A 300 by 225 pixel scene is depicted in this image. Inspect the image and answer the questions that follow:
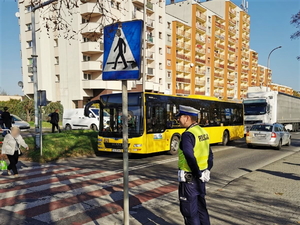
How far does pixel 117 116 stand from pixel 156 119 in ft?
5.45

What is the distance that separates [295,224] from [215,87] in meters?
63.8

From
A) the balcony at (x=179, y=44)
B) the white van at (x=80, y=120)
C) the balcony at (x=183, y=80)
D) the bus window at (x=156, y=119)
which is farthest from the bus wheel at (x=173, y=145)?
the balcony at (x=179, y=44)

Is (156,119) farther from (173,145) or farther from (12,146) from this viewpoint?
(12,146)

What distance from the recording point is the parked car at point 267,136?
15086 millimetres

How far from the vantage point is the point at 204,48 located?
200ft

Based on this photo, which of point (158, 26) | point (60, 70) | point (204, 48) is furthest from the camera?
point (204, 48)

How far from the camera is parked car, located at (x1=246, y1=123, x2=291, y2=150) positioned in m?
15.1

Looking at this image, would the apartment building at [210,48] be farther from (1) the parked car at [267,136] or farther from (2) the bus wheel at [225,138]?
(1) the parked car at [267,136]

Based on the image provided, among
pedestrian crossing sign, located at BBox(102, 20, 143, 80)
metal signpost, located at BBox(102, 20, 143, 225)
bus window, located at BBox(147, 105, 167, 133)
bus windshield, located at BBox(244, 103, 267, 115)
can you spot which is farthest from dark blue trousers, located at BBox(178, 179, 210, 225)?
bus windshield, located at BBox(244, 103, 267, 115)

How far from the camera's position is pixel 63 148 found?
1242 centimetres

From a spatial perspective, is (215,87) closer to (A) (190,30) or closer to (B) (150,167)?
(A) (190,30)

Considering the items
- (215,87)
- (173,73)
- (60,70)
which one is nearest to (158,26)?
(173,73)

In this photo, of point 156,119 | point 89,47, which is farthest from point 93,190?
point 89,47

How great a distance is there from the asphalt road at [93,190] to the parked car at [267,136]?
4655mm
